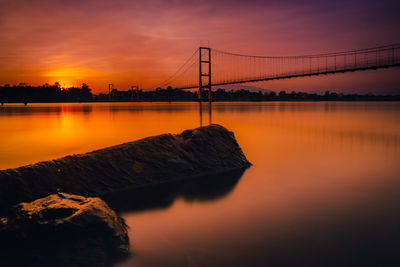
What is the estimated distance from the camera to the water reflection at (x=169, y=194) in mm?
3332

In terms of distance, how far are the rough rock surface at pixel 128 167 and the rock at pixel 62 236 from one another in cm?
81

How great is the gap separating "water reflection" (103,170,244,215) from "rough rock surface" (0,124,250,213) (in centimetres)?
19

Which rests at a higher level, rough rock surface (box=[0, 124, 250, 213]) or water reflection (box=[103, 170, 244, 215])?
rough rock surface (box=[0, 124, 250, 213])

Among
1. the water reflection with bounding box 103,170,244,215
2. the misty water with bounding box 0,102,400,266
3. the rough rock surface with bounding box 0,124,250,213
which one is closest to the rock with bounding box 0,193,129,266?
the misty water with bounding box 0,102,400,266

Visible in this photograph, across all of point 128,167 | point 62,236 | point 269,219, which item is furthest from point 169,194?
point 62,236

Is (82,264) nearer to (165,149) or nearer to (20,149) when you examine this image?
(165,149)

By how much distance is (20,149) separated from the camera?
833 cm

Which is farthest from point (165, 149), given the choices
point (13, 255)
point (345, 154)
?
point (345, 154)

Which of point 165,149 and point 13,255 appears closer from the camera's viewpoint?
point 13,255

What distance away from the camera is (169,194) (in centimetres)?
371

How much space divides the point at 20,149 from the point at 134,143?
5.96m

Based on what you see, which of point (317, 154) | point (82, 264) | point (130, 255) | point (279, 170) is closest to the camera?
point (82, 264)

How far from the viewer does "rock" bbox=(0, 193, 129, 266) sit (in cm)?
205

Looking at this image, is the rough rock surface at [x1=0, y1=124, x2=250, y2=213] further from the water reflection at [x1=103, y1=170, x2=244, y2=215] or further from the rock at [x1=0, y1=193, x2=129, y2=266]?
the rock at [x1=0, y1=193, x2=129, y2=266]
